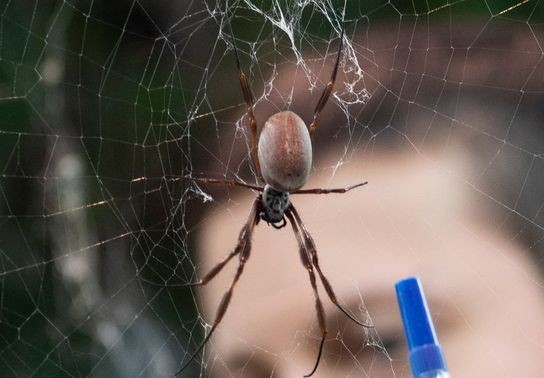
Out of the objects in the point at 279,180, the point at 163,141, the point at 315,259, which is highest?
the point at 279,180

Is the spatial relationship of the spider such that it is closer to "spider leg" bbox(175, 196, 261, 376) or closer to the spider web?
"spider leg" bbox(175, 196, 261, 376)

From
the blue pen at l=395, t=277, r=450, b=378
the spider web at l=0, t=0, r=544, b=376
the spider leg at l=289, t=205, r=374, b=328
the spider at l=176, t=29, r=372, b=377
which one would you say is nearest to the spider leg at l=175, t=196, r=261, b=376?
the spider at l=176, t=29, r=372, b=377

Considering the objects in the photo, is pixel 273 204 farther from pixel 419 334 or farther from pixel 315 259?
pixel 419 334

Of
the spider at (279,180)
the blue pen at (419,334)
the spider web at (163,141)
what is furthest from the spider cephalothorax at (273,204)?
the blue pen at (419,334)

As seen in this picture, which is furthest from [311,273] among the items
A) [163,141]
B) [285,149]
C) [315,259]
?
[163,141]

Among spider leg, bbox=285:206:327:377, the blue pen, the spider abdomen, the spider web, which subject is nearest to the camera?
the blue pen

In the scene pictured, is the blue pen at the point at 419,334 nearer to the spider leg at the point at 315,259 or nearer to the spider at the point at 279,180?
the spider at the point at 279,180
